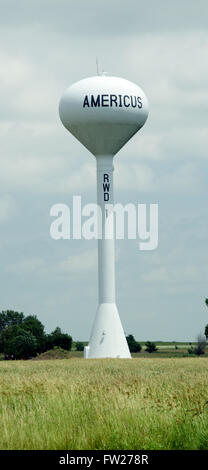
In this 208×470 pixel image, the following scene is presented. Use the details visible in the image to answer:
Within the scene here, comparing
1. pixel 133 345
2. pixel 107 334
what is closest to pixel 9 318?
pixel 133 345

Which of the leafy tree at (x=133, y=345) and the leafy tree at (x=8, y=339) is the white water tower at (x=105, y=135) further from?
the leafy tree at (x=133, y=345)

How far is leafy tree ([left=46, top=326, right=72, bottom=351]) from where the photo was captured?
89.8m

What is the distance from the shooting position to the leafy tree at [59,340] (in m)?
89.8

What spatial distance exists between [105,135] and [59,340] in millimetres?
42412

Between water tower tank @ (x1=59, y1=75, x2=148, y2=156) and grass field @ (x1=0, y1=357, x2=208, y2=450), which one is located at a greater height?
water tower tank @ (x1=59, y1=75, x2=148, y2=156)

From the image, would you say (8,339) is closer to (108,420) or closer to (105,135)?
(105,135)

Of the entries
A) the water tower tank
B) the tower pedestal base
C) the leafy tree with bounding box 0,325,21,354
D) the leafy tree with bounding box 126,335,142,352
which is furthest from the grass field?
the leafy tree with bounding box 126,335,142,352

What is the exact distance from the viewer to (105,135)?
51.6m

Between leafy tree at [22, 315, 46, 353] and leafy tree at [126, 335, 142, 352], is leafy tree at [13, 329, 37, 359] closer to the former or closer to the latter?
leafy tree at [22, 315, 46, 353]

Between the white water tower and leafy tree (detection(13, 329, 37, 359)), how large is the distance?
35270 millimetres

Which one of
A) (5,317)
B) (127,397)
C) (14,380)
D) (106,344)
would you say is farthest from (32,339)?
(127,397)

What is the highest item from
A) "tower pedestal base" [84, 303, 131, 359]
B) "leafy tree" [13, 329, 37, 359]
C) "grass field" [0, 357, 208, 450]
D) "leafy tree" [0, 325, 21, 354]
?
"leafy tree" [0, 325, 21, 354]

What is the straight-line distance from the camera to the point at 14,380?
78.7 feet

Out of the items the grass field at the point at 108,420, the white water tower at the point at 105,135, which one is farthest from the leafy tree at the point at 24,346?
the grass field at the point at 108,420
